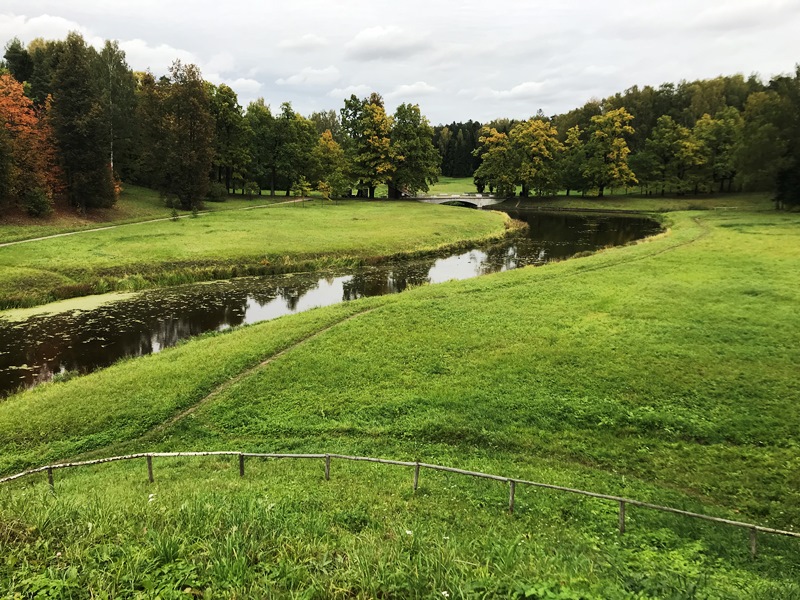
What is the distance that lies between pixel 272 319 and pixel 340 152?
6181 centimetres

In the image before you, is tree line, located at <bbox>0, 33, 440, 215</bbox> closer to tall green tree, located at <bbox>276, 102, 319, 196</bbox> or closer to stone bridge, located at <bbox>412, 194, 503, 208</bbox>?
tall green tree, located at <bbox>276, 102, 319, 196</bbox>

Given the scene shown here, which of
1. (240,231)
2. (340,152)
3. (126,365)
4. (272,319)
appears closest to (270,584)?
(126,365)

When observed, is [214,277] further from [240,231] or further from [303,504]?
[303,504]

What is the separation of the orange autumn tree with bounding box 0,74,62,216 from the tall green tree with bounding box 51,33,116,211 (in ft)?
5.85

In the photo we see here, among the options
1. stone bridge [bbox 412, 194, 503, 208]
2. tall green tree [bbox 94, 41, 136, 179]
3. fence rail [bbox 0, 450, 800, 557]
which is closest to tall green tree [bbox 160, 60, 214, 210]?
tall green tree [bbox 94, 41, 136, 179]

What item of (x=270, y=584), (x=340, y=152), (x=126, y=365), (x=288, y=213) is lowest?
(x=126, y=365)

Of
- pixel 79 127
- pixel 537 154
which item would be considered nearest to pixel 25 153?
pixel 79 127

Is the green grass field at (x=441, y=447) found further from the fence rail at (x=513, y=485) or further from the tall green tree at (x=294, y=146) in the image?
the tall green tree at (x=294, y=146)

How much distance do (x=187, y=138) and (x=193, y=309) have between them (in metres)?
40.5

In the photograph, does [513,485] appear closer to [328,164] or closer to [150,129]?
[150,129]

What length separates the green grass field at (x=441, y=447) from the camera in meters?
6.69

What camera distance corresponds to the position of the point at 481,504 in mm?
11016

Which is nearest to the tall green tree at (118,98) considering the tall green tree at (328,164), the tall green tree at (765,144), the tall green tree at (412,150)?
the tall green tree at (328,164)

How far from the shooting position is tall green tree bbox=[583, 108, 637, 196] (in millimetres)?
88875
